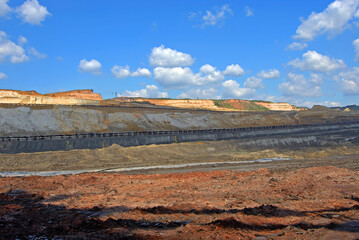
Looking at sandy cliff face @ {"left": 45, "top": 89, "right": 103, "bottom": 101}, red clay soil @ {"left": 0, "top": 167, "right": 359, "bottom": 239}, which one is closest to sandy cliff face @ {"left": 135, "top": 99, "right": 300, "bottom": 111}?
sandy cliff face @ {"left": 45, "top": 89, "right": 103, "bottom": 101}

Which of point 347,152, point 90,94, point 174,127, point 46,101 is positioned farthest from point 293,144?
point 90,94

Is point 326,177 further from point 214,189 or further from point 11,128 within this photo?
point 11,128

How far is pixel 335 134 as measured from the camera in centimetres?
4762

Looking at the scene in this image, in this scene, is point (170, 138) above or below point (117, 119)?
below

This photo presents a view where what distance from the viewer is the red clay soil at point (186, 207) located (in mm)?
7965

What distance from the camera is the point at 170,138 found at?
38.2 metres

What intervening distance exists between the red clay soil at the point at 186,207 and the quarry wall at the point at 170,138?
45.7ft

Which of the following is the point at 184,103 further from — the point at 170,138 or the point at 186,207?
the point at 186,207

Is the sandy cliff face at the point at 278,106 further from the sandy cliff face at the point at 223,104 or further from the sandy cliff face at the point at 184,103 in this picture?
the sandy cliff face at the point at 184,103

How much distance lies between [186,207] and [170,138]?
2762 centimetres

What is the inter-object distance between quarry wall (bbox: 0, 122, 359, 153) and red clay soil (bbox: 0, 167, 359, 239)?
549 inches

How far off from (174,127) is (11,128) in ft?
79.9

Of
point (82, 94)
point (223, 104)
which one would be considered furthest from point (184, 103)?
point (82, 94)

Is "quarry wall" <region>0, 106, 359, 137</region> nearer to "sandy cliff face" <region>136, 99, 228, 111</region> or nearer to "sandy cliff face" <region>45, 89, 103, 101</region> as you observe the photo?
"sandy cliff face" <region>45, 89, 103, 101</region>
